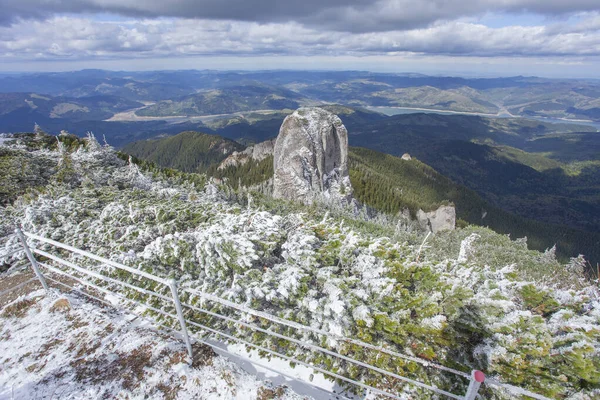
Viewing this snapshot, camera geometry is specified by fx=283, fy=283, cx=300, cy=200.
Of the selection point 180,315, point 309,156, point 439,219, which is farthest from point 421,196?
point 180,315

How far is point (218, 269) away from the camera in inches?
309

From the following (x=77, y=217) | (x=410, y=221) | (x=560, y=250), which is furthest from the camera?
(x=560, y=250)

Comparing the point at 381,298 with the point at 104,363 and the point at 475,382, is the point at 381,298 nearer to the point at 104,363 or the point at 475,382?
the point at 475,382

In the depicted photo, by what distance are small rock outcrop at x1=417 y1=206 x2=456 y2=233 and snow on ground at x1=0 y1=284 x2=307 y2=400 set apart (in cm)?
7136

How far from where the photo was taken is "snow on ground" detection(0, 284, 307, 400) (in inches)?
195

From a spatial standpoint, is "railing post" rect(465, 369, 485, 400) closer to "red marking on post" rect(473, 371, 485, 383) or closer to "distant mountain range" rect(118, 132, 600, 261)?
"red marking on post" rect(473, 371, 485, 383)

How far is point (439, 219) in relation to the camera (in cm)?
7219

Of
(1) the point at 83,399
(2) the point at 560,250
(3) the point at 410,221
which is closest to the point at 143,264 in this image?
(1) the point at 83,399

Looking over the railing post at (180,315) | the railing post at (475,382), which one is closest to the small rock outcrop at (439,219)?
the railing post at (475,382)

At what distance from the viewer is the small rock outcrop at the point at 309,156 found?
58281 mm

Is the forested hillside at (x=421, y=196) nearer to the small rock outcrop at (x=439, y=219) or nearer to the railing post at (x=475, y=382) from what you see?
the small rock outcrop at (x=439, y=219)

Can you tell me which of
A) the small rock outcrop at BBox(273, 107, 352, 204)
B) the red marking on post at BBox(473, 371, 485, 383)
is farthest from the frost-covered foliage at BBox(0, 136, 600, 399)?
the small rock outcrop at BBox(273, 107, 352, 204)

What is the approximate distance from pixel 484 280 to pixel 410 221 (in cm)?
7569

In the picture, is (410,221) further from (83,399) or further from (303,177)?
(83,399)
